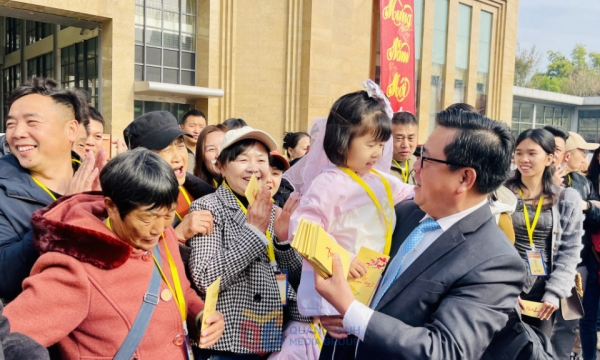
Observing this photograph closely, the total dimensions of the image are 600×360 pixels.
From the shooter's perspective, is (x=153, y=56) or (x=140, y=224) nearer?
(x=140, y=224)

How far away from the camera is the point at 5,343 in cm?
140

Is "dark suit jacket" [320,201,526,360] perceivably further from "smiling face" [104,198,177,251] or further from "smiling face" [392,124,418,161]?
"smiling face" [392,124,418,161]

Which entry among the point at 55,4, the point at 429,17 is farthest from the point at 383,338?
the point at 429,17

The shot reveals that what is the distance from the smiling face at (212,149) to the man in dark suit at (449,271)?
2.21 meters

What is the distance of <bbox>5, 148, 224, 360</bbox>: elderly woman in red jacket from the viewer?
1739 millimetres

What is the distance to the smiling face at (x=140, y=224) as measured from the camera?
1917 millimetres

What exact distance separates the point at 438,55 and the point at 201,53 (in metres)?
11.3

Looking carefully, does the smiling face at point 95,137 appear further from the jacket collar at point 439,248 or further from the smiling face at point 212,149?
the jacket collar at point 439,248

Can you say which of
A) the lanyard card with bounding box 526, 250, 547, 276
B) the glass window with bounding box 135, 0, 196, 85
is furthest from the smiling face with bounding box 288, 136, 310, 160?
the glass window with bounding box 135, 0, 196, 85

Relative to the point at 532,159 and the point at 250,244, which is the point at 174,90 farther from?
the point at 250,244

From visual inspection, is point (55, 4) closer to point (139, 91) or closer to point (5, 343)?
point (139, 91)

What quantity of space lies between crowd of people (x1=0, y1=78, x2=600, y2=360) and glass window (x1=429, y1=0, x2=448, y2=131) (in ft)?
59.7

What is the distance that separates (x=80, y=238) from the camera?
1809 mm

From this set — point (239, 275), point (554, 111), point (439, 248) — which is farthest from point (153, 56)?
point (554, 111)
